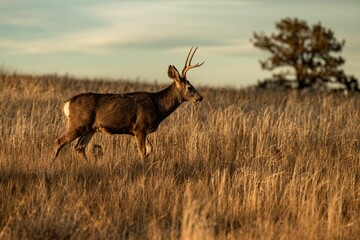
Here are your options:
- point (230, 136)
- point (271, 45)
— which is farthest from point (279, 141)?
point (271, 45)

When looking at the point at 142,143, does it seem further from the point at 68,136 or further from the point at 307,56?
the point at 307,56

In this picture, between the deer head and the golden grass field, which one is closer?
the golden grass field

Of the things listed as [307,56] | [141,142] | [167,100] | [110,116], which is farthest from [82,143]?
[307,56]

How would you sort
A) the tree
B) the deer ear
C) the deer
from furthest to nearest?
the tree < the deer ear < the deer

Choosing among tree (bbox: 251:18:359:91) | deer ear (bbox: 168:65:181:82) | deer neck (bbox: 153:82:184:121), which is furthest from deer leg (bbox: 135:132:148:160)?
tree (bbox: 251:18:359:91)

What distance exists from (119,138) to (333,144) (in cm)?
441

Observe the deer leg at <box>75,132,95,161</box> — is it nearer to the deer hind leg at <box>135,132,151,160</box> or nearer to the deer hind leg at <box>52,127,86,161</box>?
the deer hind leg at <box>52,127,86,161</box>

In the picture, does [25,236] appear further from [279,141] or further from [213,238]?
[279,141]

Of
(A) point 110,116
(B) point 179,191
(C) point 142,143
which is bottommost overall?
(B) point 179,191

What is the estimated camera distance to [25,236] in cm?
625

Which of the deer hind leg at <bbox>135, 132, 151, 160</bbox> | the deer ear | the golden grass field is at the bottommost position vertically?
the golden grass field

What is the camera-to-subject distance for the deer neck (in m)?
11.0

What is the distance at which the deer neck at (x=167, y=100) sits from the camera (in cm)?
1104

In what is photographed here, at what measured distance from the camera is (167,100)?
11133 mm
